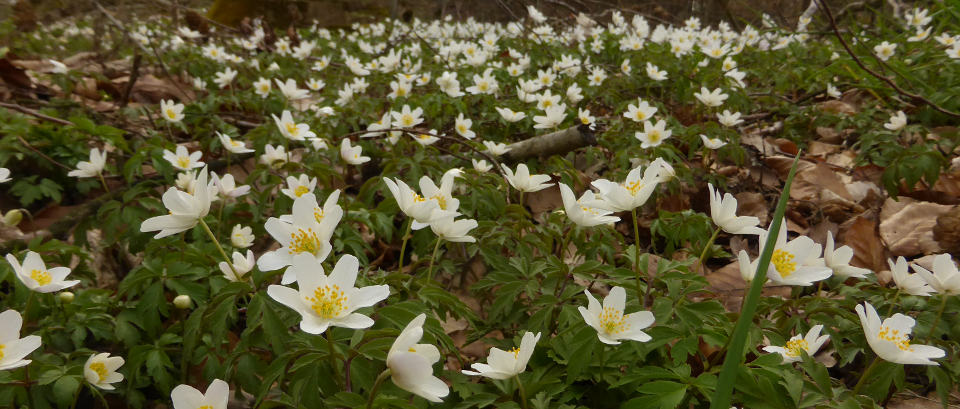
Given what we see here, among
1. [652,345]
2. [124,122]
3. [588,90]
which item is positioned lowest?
[124,122]

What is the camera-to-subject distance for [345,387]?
1.32 metres

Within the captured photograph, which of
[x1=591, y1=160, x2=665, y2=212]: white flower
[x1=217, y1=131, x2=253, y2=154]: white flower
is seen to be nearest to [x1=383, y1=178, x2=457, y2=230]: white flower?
[x1=591, y1=160, x2=665, y2=212]: white flower

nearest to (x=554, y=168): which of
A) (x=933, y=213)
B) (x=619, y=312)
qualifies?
(x=619, y=312)

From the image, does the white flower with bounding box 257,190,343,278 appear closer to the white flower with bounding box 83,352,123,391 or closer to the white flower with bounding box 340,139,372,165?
the white flower with bounding box 83,352,123,391

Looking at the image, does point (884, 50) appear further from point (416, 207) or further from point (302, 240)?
point (302, 240)

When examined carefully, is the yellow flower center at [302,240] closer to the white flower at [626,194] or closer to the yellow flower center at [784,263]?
the white flower at [626,194]

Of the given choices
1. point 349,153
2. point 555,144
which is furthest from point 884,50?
point 349,153

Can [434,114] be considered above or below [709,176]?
below

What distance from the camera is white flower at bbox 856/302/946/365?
4.27 feet

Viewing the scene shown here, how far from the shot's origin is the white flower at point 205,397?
4.05 ft

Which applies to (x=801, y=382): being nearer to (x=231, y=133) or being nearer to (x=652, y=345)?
(x=652, y=345)

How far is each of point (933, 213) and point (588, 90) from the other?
276cm

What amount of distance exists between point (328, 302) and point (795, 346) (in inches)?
49.8

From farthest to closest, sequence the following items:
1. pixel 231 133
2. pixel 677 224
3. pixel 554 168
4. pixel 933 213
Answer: pixel 231 133, pixel 554 168, pixel 933 213, pixel 677 224
